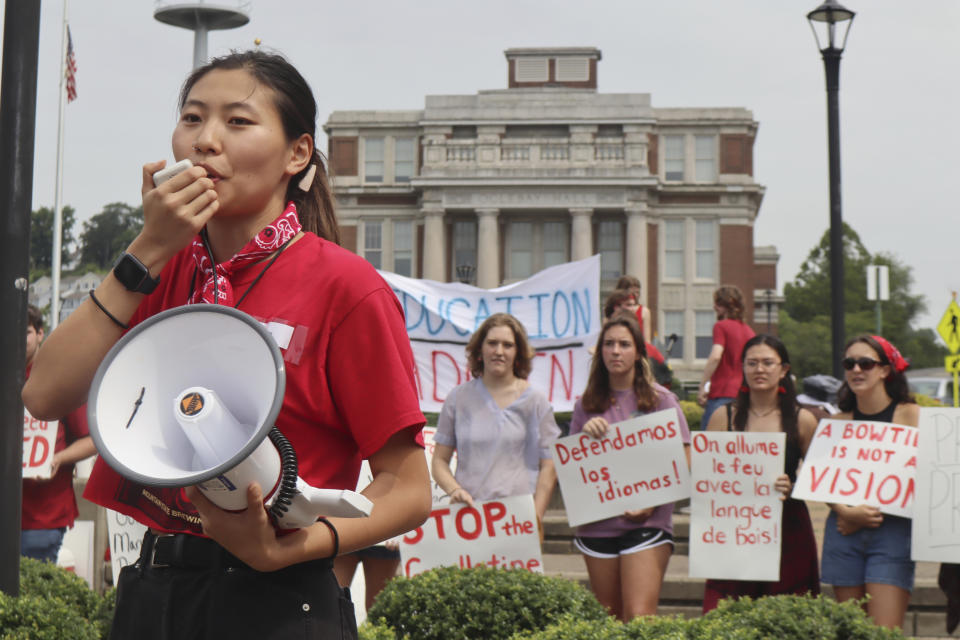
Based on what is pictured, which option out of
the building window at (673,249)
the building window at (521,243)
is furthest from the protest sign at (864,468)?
the building window at (521,243)

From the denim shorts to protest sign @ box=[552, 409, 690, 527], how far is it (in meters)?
0.82

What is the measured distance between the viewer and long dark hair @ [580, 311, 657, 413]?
20.7 ft

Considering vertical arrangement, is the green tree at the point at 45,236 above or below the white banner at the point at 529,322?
above

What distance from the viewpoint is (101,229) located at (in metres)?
59.8

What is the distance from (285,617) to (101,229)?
60990mm

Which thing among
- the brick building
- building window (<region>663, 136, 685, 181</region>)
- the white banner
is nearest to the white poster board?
the white banner

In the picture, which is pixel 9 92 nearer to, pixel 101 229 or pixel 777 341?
pixel 777 341

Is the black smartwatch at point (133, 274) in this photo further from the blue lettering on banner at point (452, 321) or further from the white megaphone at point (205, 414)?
the blue lettering on banner at point (452, 321)

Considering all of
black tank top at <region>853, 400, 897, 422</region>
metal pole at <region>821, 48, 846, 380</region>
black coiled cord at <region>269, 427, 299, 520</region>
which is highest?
metal pole at <region>821, 48, 846, 380</region>

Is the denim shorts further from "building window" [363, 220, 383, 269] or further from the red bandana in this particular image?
"building window" [363, 220, 383, 269]

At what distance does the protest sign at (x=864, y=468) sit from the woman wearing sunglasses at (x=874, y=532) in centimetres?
8

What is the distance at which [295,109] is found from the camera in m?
2.02

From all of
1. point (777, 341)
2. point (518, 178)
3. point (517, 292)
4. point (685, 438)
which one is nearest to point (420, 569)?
point (685, 438)

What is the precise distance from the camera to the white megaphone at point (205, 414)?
1.52m
